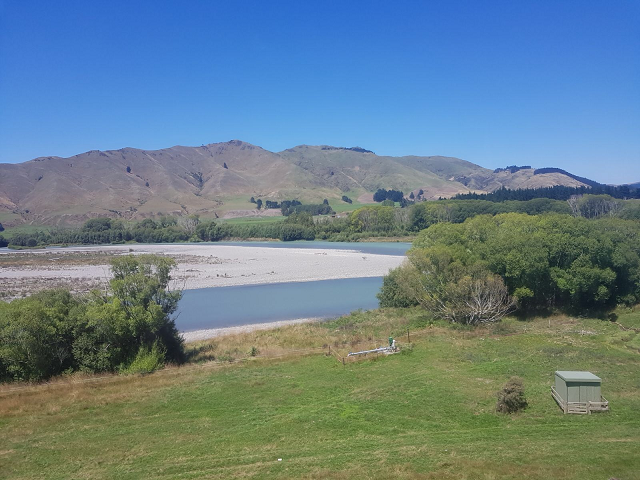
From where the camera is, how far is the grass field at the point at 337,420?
1242cm

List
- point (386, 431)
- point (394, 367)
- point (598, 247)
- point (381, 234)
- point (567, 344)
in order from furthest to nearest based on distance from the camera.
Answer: point (381, 234) < point (598, 247) < point (567, 344) < point (394, 367) < point (386, 431)

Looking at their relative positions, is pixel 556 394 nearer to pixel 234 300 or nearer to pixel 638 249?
pixel 638 249

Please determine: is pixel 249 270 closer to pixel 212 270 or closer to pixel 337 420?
pixel 212 270

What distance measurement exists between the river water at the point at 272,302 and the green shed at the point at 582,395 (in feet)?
92.5

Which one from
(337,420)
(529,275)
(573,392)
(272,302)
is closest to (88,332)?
(337,420)

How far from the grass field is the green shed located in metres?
0.39

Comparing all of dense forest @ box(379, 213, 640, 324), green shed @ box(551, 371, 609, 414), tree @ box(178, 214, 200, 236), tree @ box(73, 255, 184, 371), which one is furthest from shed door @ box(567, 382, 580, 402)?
tree @ box(178, 214, 200, 236)

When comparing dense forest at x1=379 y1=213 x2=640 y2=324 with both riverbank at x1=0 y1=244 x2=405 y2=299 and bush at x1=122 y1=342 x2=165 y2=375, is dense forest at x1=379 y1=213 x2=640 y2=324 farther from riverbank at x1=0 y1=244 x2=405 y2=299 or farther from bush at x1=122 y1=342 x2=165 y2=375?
riverbank at x1=0 y1=244 x2=405 y2=299

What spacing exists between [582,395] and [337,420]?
29.2 ft

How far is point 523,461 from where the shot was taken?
1220 centimetres

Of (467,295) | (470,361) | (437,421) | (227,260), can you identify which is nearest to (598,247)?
(467,295)

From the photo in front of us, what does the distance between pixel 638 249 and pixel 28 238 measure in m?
167

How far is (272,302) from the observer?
2037 inches

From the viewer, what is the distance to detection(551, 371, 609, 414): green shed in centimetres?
1569
